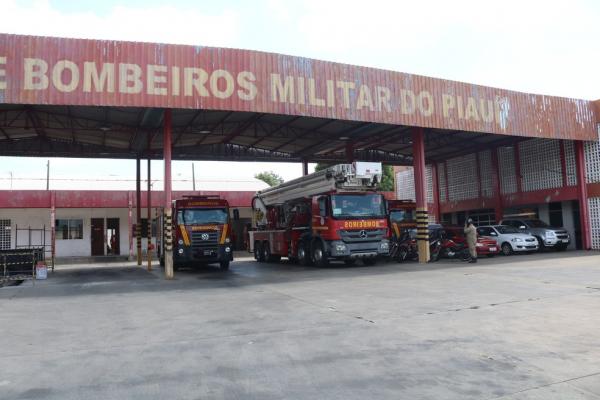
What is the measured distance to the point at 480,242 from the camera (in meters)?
21.3

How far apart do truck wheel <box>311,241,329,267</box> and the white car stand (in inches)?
363

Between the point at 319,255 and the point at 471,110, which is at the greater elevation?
the point at 471,110

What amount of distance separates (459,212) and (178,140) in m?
18.7

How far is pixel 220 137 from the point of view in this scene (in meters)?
24.3

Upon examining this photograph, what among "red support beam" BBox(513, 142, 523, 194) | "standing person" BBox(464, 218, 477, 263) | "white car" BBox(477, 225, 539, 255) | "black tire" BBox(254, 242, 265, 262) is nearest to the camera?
"standing person" BBox(464, 218, 477, 263)

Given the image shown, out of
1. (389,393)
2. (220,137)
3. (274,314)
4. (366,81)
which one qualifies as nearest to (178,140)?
(220,137)

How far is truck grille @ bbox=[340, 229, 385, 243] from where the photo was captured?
17250 millimetres

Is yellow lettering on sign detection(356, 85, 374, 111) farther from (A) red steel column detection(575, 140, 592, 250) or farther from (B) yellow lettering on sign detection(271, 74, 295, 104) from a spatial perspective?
(A) red steel column detection(575, 140, 592, 250)

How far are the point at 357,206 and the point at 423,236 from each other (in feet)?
13.7

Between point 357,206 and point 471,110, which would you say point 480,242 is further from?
point 357,206

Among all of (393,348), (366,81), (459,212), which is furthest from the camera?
(459,212)

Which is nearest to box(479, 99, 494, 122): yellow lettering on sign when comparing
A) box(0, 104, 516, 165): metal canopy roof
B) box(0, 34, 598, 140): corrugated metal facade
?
box(0, 34, 598, 140): corrugated metal facade

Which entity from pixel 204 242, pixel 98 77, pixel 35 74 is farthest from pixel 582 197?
pixel 35 74

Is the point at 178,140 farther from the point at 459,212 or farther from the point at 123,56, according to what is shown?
the point at 459,212
